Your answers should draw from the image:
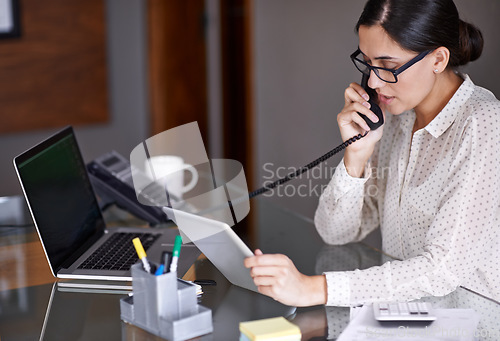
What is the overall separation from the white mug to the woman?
18.6 inches

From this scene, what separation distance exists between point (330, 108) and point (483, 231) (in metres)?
1.35

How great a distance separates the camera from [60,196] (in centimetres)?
161

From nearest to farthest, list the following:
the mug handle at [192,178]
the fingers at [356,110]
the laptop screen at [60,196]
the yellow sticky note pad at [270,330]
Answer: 1. the yellow sticky note pad at [270,330]
2. the laptop screen at [60,196]
3. the fingers at [356,110]
4. the mug handle at [192,178]

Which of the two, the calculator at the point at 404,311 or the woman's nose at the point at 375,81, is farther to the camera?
the woman's nose at the point at 375,81

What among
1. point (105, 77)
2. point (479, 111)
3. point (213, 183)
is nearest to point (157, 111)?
point (105, 77)

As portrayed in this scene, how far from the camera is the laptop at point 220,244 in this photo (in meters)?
1.31

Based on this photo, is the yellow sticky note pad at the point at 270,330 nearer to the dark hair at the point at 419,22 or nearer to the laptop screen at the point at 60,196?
the laptop screen at the point at 60,196

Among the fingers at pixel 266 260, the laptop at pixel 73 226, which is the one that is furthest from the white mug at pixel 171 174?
the fingers at pixel 266 260

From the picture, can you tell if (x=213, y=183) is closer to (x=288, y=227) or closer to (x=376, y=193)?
(x=288, y=227)

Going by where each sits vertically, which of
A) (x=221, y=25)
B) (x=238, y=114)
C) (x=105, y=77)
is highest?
(x=221, y=25)

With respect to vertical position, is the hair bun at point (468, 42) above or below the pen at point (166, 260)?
above

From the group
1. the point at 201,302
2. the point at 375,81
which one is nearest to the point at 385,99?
the point at 375,81

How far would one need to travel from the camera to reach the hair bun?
155 cm

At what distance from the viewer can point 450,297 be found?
1.36 meters
